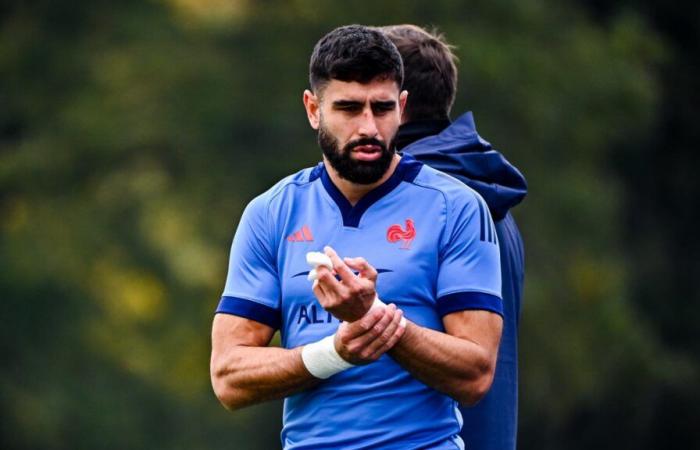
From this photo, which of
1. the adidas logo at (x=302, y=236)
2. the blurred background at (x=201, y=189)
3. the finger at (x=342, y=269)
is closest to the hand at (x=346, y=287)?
the finger at (x=342, y=269)

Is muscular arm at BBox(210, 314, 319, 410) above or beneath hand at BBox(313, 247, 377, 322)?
beneath

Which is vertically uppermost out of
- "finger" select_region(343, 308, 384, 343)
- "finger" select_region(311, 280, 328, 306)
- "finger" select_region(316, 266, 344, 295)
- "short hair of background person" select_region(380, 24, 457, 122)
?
"short hair of background person" select_region(380, 24, 457, 122)

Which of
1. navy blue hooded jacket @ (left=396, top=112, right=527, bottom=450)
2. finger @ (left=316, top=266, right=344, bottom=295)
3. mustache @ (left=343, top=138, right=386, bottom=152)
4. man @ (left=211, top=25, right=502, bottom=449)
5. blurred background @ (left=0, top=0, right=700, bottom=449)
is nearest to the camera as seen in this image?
finger @ (left=316, top=266, right=344, bottom=295)

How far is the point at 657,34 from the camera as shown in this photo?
23.1 m

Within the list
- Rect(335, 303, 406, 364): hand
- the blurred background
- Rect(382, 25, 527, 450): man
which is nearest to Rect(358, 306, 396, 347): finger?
Rect(335, 303, 406, 364): hand

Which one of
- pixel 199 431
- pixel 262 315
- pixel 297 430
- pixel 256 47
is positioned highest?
pixel 256 47

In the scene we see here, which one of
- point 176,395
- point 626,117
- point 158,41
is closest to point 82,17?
point 158,41

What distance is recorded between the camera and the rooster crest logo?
15.7 feet

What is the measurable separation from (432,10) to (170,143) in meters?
3.58

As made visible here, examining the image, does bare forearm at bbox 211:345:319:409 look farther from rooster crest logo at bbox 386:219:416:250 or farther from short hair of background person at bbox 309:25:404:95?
short hair of background person at bbox 309:25:404:95

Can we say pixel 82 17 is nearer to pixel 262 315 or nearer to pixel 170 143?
pixel 170 143

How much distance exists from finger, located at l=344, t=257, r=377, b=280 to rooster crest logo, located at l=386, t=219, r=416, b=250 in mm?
335

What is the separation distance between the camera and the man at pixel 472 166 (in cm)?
543

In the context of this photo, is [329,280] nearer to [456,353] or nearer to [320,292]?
[320,292]
